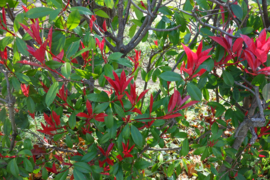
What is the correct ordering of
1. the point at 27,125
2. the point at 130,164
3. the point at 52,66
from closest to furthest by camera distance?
the point at 52,66 → the point at 130,164 → the point at 27,125

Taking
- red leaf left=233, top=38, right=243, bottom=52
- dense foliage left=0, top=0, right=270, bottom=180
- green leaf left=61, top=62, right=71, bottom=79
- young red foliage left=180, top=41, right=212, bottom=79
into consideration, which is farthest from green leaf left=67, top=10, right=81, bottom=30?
red leaf left=233, top=38, right=243, bottom=52

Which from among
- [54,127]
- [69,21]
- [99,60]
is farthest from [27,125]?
[69,21]

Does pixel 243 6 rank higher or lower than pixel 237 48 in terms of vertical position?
higher

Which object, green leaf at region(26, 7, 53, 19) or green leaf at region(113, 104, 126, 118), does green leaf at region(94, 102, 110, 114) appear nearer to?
green leaf at region(113, 104, 126, 118)

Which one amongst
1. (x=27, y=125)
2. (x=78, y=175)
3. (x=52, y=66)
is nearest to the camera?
(x=52, y=66)

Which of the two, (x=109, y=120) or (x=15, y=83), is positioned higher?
(x=15, y=83)

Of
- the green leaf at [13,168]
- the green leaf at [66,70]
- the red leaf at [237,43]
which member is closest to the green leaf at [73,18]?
the green leaf at [66,70]

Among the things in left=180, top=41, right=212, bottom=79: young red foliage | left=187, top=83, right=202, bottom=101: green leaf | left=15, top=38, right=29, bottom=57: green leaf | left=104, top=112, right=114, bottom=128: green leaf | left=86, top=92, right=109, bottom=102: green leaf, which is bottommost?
left=104, top=112, right=114, bottom=128: green leaf

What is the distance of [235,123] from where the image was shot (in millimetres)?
1080

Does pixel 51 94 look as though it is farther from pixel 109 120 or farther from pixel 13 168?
pixel 13 168

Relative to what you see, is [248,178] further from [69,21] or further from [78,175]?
[69,21]

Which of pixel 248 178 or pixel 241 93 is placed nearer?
pixel 241 93

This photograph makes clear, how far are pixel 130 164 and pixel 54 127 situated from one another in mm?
400

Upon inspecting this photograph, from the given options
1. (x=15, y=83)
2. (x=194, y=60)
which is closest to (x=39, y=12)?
(x=15, y=83)
